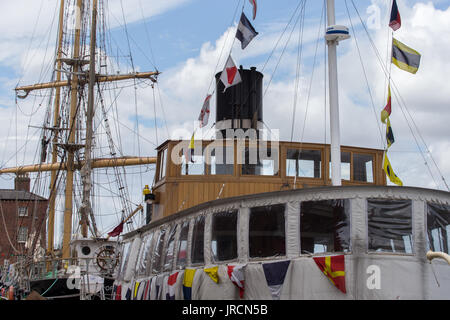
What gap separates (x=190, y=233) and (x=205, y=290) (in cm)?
137

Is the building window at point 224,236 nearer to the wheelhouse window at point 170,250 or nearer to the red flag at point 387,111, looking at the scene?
the wheelhouse window at point 170,250

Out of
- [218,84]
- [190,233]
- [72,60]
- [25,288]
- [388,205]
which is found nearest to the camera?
[388,205]

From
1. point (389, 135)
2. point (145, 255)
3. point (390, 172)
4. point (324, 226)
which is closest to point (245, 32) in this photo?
point (389, 135)

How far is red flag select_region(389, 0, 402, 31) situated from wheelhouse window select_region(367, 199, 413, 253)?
447 centimetres

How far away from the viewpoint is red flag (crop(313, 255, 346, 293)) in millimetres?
10211

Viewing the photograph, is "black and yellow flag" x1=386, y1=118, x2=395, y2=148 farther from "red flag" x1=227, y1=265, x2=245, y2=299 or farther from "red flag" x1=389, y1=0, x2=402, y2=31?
"red flag" x1=227, y1=265, x2=245, y2=299

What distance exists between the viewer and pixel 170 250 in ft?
44.8

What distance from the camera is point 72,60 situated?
44500 millimetres

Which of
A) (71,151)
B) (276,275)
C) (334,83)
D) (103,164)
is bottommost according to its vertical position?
(276,275)

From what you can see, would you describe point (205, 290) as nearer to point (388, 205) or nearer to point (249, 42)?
point (388, 205)

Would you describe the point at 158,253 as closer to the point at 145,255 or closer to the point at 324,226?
the point at 145,255

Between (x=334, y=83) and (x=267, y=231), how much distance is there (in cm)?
334

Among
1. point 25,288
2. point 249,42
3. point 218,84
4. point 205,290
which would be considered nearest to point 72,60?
point 25,288

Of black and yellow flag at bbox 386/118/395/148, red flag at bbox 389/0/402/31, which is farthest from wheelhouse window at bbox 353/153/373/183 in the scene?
red flag at bbox 389/0/402/31
